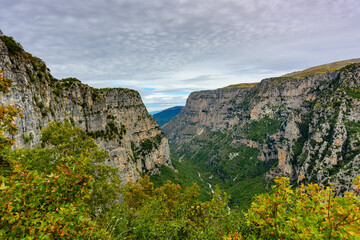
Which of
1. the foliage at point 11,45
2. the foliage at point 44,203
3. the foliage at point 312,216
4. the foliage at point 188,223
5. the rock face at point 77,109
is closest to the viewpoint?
the foliage at point 44,203

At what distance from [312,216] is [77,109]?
6092 centimetres

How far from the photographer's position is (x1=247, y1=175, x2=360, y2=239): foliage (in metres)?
6.43

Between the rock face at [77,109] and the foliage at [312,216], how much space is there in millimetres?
34709

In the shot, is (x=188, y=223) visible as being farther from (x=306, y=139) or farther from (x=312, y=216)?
(x=306, y=139)

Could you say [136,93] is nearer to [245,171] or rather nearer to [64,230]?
[64,230]

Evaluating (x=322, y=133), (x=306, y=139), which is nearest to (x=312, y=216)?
(x=322, y=133)

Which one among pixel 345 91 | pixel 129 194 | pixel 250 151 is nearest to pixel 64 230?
pixel 129 194

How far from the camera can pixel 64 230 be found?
6.10m

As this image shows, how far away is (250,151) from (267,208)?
202m

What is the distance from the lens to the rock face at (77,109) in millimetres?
29906

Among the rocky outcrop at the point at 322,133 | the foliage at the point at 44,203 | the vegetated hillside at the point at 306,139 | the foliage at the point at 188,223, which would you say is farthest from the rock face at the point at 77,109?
the rocky outcrop at the point at 322,133

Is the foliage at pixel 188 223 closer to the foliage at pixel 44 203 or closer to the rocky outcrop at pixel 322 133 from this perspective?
the foliage at pixel 44 203

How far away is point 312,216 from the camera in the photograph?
25.5 ft

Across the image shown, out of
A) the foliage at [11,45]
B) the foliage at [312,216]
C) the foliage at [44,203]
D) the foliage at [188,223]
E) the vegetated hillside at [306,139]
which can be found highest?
the foliage at [11,45]
